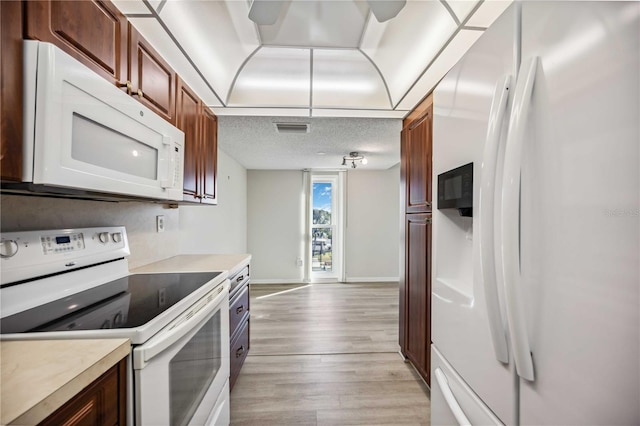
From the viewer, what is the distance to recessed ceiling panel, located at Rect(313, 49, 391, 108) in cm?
205

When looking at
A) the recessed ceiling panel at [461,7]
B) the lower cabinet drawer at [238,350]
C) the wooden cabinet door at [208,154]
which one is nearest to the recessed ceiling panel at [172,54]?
the wooden cabinet door at [208,154]

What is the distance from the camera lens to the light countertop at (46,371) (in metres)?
0.51

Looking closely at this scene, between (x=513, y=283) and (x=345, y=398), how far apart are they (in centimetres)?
175

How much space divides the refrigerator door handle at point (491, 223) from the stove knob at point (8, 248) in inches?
59.9

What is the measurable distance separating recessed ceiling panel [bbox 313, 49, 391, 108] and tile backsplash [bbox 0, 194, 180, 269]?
1.63 metres

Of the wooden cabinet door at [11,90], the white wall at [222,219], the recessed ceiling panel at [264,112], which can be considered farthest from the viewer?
the white wall at [222,219]

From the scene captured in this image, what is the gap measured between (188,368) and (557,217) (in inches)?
52.9

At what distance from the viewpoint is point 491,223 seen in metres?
0.69

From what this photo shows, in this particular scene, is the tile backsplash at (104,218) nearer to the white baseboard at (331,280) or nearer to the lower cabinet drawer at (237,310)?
the lower cabinet drawer at (237,310)

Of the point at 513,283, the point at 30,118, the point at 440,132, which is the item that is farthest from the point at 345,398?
the point at 30,118

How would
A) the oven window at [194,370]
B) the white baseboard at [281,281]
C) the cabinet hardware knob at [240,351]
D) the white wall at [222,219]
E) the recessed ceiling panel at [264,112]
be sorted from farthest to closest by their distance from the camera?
1. the white baseboard at [281,281]
2. the white wall at [222,219]
3. the recessed ceiling panel at [264,112]
4. the cabinet hardware knob at [240,351]
5. the oven window at [194,370]

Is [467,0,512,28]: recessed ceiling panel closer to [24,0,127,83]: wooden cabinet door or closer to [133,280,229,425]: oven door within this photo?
[24,0,127,83]: wooden cabinet door

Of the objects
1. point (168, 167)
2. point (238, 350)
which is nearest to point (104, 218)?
point (168, 167)

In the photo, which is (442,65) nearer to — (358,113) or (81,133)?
(358,113)
